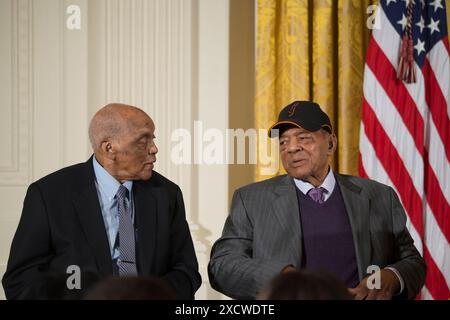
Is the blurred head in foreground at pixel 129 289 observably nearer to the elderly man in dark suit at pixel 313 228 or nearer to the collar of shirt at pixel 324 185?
the elderly man in dark suit at pixel 313 228

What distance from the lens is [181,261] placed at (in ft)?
8.33

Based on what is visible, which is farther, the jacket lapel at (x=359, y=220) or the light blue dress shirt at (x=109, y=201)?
the jacket lapel at (x=359, y=220)

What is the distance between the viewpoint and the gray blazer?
243 centimetres

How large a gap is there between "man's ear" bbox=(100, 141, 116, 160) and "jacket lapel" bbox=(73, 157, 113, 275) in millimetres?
145

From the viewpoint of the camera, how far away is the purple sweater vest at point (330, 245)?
2508mm

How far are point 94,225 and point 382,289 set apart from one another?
3.55ft

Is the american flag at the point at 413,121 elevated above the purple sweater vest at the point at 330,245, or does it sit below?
above

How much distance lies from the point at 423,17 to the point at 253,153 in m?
1.28

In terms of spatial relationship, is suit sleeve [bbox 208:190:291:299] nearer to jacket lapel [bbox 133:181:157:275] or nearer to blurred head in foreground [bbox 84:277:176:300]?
jacket lapel [bbox 133:181:157:275]

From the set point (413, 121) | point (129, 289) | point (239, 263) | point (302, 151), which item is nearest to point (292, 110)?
point (302, 151)

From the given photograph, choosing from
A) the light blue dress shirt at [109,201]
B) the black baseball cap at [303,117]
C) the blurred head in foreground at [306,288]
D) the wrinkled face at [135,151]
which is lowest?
the blurred head in foreground at [306,288]

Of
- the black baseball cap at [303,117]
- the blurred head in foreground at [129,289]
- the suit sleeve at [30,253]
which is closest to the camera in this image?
the blurred head in foreground at [129,289]

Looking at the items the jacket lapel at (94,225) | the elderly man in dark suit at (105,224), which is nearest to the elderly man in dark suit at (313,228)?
the elderly man in dark suit at (105,224)

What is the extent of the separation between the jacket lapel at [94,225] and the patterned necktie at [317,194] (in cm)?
86
